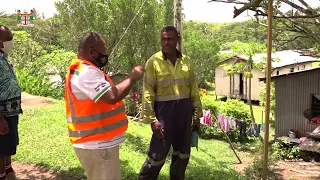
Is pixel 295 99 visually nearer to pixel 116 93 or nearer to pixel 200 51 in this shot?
pixel 116 93

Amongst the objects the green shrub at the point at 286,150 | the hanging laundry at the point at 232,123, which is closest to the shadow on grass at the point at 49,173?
the green shrub at the point at 286,150

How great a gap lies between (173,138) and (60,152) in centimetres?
254

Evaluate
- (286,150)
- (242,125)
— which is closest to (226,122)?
(242,125)

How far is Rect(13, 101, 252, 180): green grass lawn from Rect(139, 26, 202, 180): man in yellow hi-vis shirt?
31.9 inches

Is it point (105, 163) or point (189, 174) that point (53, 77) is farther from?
point (105, 163)

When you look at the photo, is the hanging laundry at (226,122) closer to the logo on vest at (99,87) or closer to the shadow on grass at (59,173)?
the shadow on grass at (59,173)

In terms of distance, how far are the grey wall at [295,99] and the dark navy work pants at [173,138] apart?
30.5 ft

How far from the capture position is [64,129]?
6965 mm

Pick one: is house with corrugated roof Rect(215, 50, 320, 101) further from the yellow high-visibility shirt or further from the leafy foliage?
the yellow high-visibility shirt

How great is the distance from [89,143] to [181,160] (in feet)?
4.29

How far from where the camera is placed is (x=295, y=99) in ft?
39.1

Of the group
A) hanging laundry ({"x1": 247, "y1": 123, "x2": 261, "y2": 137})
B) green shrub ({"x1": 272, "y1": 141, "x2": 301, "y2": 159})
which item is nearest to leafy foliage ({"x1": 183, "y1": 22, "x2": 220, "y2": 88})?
hanging laundry ({"x1": 247, "y1": 123, "x2": 261, "y2": 137})

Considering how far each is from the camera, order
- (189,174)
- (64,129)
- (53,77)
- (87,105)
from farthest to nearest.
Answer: (53,77) → (64,129) → (189,174) → (87,105)

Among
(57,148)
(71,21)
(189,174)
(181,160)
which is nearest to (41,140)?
(57,148)
